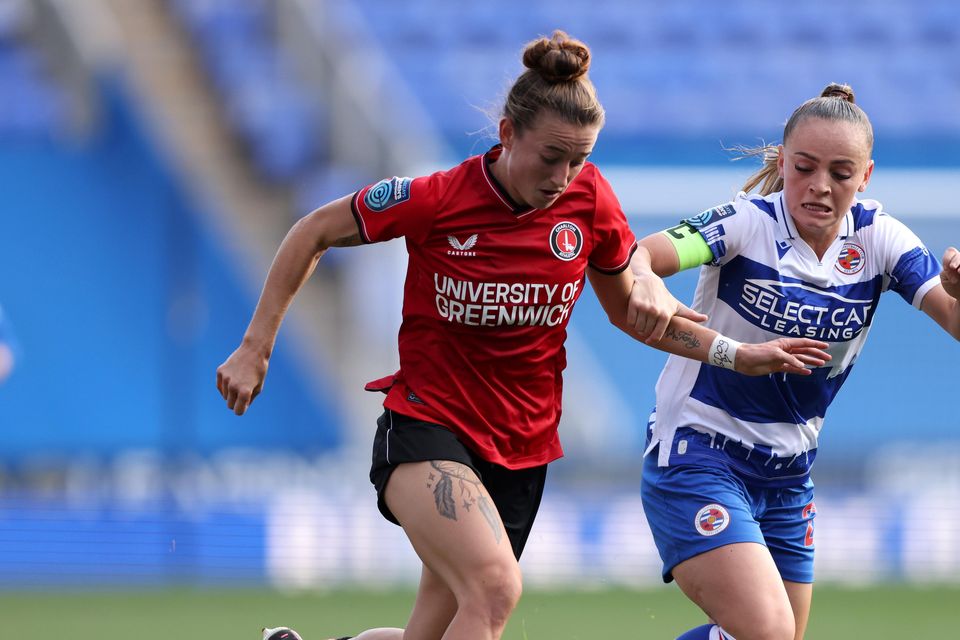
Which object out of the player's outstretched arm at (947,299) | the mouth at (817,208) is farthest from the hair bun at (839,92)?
the player's outstretched arm at (947,299)

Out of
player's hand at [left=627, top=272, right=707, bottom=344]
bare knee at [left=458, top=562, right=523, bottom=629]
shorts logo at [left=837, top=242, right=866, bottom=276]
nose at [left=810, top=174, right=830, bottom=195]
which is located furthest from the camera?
shorts logo at [left=837, top=242, right=866, bottom=276]

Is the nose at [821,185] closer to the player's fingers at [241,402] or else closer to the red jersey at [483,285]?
the red jersey at [483,285]

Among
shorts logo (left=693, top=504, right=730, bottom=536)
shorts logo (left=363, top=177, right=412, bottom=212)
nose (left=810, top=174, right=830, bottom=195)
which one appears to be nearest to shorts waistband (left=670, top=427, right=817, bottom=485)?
shorts logo (left=693, top=504, right=730, bottom=536)

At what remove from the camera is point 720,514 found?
4.94 m

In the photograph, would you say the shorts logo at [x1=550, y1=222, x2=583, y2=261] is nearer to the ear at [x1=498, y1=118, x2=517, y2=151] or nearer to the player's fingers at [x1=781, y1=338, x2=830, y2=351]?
the ear at [x1=498, y1=118, x2=517, y2=151]

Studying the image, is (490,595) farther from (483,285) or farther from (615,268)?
(615,268)

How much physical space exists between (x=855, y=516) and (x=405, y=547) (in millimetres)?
3520

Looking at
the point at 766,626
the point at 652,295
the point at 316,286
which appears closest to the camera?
the point at 766,626

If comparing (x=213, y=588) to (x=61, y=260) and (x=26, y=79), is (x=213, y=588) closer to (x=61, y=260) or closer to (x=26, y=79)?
(x=61, y=260)

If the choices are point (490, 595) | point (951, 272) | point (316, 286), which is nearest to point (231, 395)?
point (490, 595)

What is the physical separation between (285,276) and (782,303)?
162 centimetres

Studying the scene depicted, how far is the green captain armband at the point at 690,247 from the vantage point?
16.6 ft

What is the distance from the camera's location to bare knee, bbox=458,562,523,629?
Answer: 4555 mm

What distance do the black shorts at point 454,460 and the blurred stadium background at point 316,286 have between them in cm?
459
